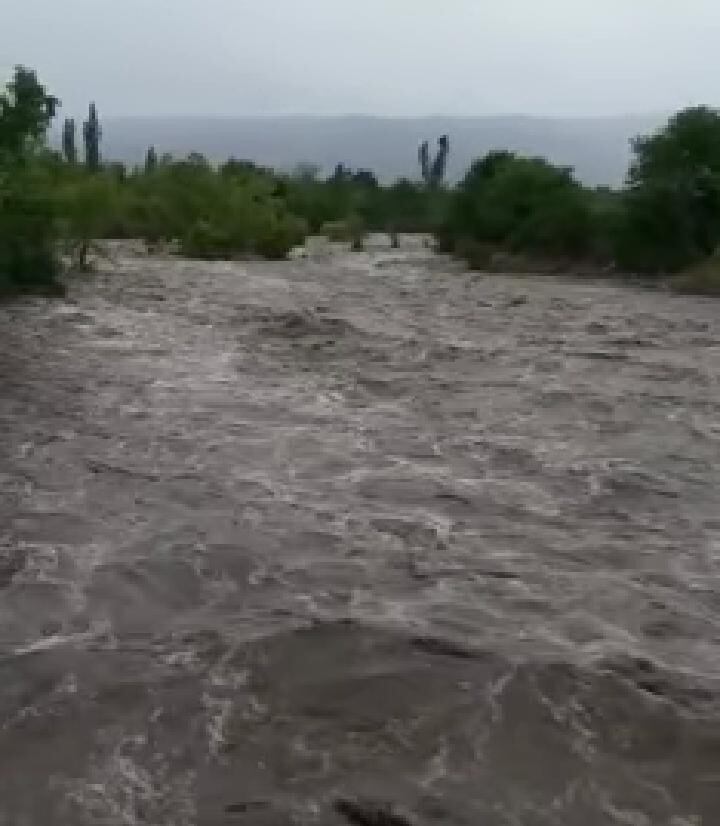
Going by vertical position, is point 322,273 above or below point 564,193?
below

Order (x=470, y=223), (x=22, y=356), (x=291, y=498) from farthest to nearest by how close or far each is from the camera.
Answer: (x=470, y=223) < (x=22, y=356) < (x=291, y=498)

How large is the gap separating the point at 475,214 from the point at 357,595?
139 feet

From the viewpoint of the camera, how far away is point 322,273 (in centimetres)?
4169

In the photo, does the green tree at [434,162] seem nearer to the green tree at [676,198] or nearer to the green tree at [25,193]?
the green tree at [676,198]

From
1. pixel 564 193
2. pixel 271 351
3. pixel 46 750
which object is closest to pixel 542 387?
pixel 271 351

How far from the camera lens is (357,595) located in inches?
418

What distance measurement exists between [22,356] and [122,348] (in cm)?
211

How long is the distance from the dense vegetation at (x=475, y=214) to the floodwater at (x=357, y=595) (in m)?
13.4

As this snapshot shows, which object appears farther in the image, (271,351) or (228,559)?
(271,351)

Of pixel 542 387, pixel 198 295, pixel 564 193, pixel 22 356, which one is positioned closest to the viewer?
pixel 542 387

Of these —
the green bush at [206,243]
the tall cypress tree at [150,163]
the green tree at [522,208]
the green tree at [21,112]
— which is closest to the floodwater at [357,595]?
the green tree at [21,112]

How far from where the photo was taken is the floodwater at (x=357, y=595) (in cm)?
761

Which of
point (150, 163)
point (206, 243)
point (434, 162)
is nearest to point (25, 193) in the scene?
point (206, 243)

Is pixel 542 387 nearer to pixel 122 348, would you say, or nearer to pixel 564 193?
pixel 122 348
